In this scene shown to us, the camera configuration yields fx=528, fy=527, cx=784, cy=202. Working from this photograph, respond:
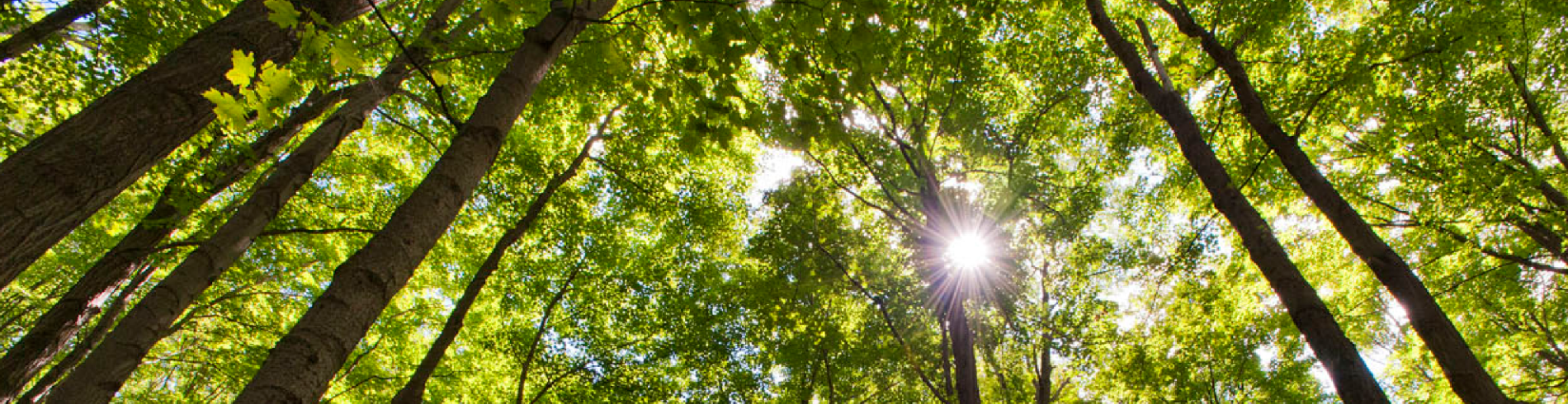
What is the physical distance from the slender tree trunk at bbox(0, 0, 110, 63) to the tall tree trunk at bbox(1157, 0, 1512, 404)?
Answer: 9.98 metres

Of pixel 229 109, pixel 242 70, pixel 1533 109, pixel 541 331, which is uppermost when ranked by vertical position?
pixel 1533 109

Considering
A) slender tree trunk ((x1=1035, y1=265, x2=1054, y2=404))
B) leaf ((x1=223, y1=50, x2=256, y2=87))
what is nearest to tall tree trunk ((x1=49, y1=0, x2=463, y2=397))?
leaf ((x1=223, y1=50, x2=256, y2=87))

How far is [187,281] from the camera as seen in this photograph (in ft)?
13.4

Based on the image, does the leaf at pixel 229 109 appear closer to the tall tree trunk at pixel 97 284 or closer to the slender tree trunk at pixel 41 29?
the tall tree trunk at pixel 97 284

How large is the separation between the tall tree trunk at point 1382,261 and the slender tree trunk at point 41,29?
32.7ft

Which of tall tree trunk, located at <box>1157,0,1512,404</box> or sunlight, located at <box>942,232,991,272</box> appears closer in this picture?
tall tree trunk, located at <box>1157,0,1512,404</box>

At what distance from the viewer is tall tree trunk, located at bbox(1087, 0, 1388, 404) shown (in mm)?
2984

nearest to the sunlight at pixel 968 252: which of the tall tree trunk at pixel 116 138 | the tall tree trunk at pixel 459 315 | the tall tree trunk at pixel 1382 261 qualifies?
the tall tree trunk at pixel 1382 261

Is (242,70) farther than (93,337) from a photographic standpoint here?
No

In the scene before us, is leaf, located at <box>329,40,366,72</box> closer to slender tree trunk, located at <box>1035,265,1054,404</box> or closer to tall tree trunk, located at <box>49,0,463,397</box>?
tall tree trunk, located at <box>49,0,463,397</box>

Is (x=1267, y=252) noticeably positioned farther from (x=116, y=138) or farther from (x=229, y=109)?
(x=116, y=138)

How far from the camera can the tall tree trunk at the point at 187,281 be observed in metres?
3.14

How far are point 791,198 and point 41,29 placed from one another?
25.7ft

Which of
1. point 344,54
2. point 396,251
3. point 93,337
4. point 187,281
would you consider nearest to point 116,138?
point 344,54
